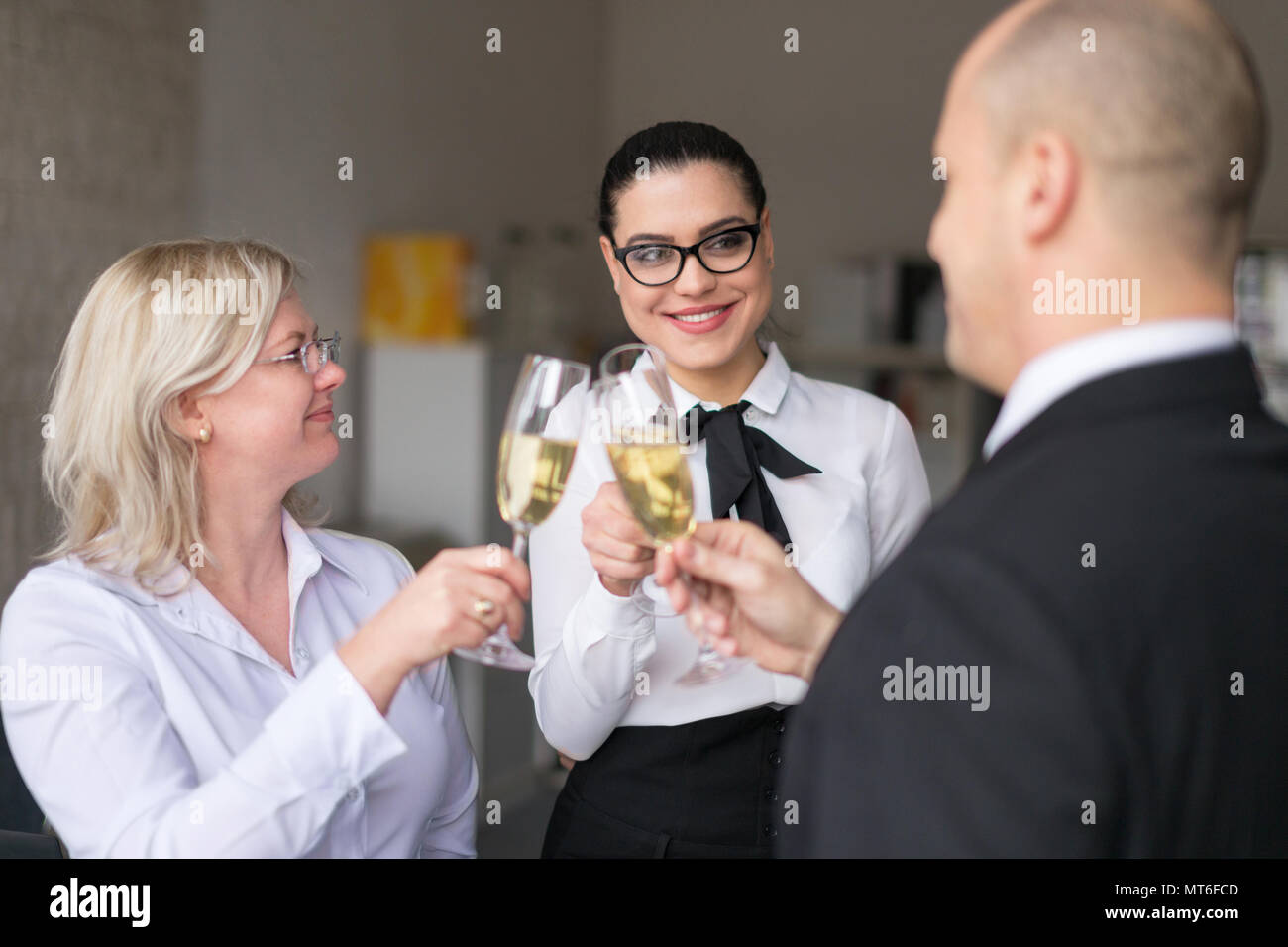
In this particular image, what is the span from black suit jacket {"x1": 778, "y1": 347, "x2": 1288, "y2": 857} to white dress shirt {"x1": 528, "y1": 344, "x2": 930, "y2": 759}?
0.66 m

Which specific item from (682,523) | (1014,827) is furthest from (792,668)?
(1014,827)

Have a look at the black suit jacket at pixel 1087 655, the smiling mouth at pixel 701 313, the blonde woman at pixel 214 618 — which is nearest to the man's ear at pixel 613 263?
the smiling mouth at pixel 701 313

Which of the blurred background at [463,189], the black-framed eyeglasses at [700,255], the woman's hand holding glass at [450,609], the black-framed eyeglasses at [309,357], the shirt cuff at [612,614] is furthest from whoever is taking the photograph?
the blurred background at [463,189]

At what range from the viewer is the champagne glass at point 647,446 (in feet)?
4.01

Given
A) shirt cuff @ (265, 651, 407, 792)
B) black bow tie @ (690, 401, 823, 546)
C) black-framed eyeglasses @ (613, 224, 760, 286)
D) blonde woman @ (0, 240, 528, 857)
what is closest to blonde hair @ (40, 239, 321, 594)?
blonde woman @ (0, 240, 528, 857)

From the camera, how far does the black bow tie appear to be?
1.67m

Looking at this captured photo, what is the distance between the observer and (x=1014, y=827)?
0.78m

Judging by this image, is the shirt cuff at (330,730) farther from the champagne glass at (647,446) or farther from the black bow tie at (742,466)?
the black bow tie at (742,466)

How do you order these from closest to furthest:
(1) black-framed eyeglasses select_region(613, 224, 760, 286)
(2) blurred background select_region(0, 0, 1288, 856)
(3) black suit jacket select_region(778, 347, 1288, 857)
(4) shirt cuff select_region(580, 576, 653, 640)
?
(3) black suit jacket select_region(778, 347, 1288, 857) < (4) shirt cuff select_region(580, 576, 653, 640) < (1) black-framed eyeglasses select_region(613, 224, 760, 286) < (2) blurred background select_region(0, 0, 1288, 856)

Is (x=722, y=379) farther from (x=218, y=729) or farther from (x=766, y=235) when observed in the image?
(x=218, y=729)

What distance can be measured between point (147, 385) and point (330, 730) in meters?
0.59

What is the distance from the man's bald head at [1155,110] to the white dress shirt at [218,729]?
837mm

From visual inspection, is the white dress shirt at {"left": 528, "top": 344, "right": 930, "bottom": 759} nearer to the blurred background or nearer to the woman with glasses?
the woman with glasses

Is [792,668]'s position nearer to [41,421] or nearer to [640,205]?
[640,205]
